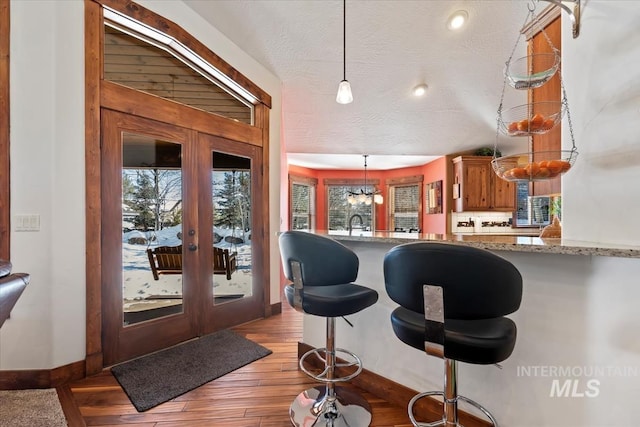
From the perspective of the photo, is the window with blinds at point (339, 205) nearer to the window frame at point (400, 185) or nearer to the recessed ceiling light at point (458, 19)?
the window frame at point (400, 185)

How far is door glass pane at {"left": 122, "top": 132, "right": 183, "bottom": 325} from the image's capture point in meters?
2.34

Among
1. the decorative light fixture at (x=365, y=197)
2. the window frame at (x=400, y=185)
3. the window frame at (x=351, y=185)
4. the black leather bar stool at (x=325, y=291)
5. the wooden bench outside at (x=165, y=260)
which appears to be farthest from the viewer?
the window frame at (x=351, y=185)

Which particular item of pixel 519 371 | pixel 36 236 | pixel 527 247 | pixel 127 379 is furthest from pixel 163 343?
pixel 527 247

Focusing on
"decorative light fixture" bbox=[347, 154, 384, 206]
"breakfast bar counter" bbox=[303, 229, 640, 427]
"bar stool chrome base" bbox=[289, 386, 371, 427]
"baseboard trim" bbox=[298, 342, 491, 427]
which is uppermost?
"decorative light fixture" bbox=[347, 154, 384, 206]

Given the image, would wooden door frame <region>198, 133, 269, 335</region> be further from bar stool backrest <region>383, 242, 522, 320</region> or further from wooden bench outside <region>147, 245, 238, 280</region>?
bar stool backrest <region>383, 242, 522, 320</region>

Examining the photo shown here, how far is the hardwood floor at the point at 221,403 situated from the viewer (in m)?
1.62

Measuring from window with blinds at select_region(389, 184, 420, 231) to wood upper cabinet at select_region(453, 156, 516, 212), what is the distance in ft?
5.83

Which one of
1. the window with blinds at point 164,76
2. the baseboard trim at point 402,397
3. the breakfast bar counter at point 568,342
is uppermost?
the window with blinds at point 164,76

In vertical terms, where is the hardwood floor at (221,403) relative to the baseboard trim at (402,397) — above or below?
below

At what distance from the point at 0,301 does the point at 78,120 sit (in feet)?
5.05

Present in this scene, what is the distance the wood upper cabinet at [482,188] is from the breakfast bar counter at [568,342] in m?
4.76

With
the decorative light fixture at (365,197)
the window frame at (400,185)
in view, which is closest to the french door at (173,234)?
the decorative light fixture at (365,197)

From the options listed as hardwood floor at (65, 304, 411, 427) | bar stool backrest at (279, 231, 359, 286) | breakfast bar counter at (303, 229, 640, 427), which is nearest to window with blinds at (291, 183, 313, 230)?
hardwood floor at (65, 304, 411, 427)

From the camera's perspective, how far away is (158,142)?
8.23ft
